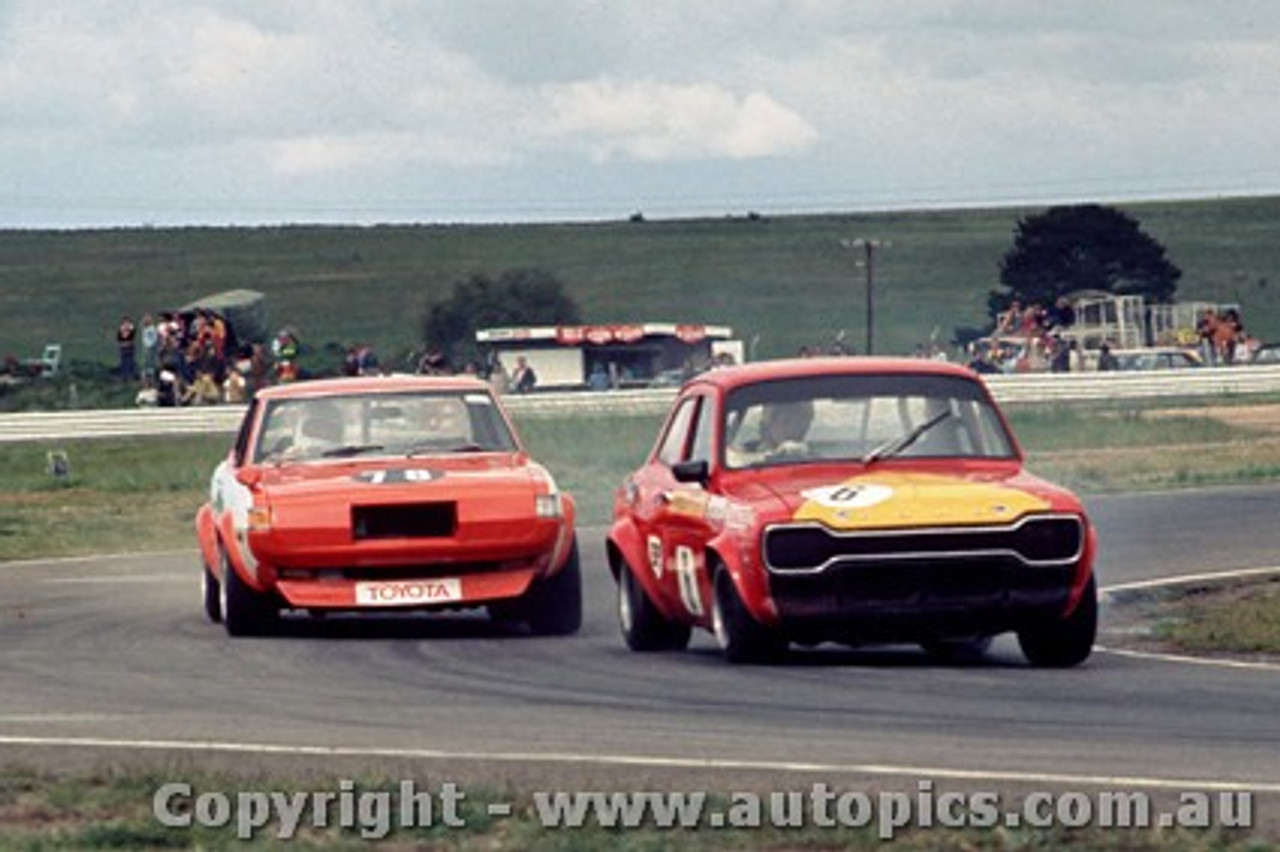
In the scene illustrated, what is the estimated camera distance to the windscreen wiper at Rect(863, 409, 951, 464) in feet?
45.7

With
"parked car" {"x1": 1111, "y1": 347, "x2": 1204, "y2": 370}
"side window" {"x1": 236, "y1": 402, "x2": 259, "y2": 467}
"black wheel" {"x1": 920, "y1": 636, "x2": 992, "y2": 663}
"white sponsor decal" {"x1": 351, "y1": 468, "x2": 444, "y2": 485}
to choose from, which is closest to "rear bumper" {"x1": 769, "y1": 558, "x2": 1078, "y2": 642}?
"black wheel" {"x1": 920, "y1": 636, "x2": 992, "y2": 663}

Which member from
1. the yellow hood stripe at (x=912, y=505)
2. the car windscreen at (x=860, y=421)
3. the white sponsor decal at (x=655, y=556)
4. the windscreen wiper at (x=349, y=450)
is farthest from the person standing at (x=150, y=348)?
the yellow hood stripe at (x=912, y=505)

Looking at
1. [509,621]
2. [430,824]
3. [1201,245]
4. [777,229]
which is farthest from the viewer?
[777,229]

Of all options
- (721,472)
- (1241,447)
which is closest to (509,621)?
(721,472)

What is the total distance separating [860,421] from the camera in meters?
14.2

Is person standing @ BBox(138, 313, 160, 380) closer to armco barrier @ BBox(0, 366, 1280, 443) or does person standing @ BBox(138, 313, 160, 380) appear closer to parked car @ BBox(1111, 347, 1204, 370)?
armco barrier @ BBox(0, 366, 1280, 443)

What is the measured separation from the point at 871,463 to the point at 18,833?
5976 millimetres

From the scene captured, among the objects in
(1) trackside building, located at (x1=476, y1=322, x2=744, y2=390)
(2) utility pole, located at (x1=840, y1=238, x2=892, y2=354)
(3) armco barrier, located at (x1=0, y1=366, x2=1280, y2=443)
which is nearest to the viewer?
(3) armco barrier, located at (x1=0, y1=366, x2=1280, y2=443)

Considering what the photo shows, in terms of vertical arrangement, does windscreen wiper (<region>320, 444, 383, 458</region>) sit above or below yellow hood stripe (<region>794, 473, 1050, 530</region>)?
above

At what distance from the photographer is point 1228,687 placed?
40.7 ft

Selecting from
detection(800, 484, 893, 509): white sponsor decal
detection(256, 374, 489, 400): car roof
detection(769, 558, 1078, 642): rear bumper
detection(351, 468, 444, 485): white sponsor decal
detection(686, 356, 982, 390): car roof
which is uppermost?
detection(686, 356, 982, 390): car roof

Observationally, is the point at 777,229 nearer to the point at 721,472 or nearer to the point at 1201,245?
the point at 1201,245

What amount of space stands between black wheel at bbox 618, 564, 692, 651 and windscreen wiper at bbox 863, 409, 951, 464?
1412mm

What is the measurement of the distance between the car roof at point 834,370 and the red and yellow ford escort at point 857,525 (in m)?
0.01
